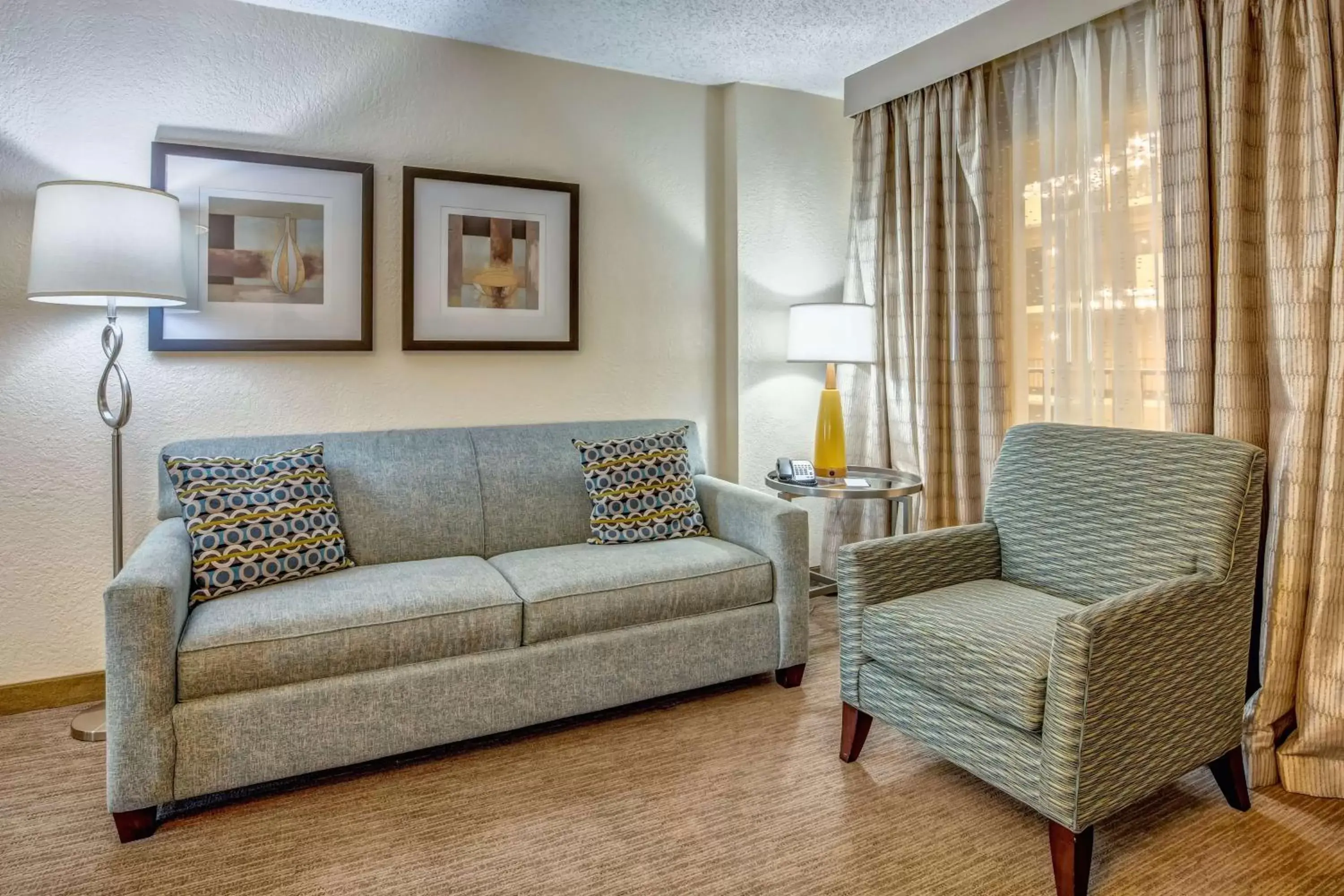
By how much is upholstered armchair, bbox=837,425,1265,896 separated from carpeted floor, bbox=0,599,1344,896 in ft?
0.52

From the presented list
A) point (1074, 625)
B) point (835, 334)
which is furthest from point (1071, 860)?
point (835, 334)

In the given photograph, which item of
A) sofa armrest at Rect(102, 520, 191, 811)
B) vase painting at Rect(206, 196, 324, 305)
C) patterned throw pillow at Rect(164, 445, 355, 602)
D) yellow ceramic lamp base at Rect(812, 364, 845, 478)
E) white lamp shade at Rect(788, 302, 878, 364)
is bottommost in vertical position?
sofa armrest at Rect(102, 520, 191, 811)

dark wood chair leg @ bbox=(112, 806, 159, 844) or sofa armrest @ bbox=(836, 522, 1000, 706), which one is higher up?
sofa armrest @ bbox=(836, 522, 1000, 706)

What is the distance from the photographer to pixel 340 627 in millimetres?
2105

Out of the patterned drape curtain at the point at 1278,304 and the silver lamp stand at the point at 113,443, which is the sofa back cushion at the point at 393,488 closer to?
the silver lamp stand at the point at 113,443

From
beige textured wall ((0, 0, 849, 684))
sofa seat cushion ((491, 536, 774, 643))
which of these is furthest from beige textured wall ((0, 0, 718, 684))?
sofa seat cushion ((491, 536, 774, 643))

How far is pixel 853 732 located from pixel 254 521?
72.9 inches

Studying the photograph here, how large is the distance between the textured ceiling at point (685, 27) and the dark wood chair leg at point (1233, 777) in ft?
8.39

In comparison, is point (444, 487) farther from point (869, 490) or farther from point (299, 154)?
point (869, 490)

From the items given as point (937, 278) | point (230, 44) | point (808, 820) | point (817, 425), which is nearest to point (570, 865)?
point (808, 820)

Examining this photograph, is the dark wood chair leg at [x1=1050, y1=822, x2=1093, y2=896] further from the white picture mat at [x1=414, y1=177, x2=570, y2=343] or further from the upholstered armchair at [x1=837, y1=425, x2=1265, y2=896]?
the white picture mat at [x1=414, y1=177, x2=570, y2=343]

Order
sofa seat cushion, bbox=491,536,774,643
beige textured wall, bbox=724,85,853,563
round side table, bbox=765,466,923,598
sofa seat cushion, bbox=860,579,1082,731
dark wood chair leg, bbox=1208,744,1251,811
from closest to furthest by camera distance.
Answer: sofa seat cushion, bbox=860,579,1082,731
dark wood chair leg, bbox=1208,744,1251,811
sofa seat cushion, bbox=491,536,774,643
round side table, bbox=765,466,923,598
beige textured wall, bbox=724,85,853,563

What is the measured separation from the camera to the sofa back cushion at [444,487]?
2.69 meters

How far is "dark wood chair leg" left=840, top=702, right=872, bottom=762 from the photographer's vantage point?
2240mm
